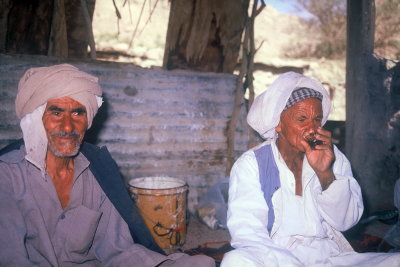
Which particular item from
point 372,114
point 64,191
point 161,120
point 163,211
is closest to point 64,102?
point 64,191

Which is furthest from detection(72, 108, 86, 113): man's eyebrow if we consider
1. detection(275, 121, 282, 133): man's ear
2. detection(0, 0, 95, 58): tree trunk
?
detection(0, 0, 95, 58): tree trunk

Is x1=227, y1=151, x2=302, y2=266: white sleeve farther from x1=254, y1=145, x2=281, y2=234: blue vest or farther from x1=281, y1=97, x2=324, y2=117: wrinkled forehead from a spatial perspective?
x1=281, y1=97, x2=324, y2=117: wrinkled forehead

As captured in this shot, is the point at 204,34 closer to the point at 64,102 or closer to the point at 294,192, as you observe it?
the point at 64,102

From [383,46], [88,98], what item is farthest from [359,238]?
[383,46]

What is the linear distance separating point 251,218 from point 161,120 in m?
3.22

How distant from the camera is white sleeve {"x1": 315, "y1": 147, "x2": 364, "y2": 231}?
2162 millimetres

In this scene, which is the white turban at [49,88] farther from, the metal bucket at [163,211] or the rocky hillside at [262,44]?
the rocky hillside at [262,44]

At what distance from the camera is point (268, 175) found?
2377 mm

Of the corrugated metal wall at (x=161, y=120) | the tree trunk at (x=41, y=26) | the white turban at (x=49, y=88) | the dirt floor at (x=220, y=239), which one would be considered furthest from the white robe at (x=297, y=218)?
the tree trunk at (x=41, y=26)

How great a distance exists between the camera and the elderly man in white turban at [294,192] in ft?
6.87

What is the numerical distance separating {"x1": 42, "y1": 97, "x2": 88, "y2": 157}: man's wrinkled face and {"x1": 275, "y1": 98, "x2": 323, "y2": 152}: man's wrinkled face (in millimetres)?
1642

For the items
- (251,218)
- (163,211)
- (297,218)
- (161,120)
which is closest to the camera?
(251,218)

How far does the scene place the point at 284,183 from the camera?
239 cm

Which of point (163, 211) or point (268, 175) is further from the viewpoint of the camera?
point (163, 211)
